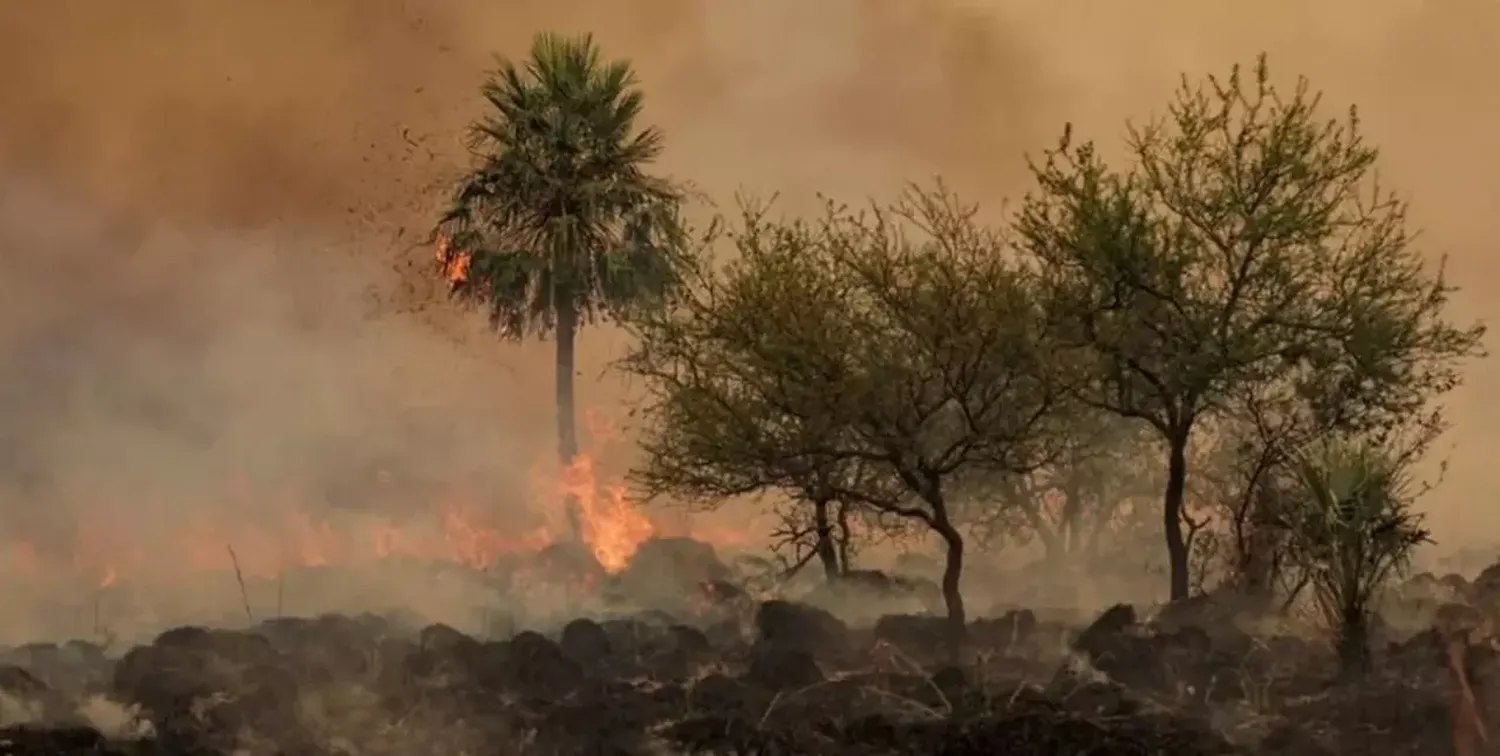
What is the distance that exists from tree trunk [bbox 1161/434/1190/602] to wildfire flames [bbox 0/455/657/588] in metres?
1.43

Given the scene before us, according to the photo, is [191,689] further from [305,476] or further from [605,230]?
[605,230]

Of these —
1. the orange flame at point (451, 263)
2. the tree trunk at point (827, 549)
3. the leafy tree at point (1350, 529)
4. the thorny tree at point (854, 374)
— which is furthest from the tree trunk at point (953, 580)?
the orange flame at point (451, 263)

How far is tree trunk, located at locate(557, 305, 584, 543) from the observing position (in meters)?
3.55

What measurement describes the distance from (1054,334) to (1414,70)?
4.79 ft

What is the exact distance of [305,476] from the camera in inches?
138

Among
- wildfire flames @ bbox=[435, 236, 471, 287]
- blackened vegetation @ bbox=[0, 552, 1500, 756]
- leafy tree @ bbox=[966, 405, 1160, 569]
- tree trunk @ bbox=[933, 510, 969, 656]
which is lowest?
blackened vegetation @ bbox=[0, 552, 1500, 756]

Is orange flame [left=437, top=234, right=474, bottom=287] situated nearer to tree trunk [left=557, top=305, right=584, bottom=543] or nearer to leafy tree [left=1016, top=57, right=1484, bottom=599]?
tree trunk [left=557, top=305, right=584, bottom=543]

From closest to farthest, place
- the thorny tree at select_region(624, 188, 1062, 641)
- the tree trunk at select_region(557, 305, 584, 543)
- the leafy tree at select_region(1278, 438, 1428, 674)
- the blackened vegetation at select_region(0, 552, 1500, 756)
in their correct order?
the blackened vegetation at select_region(0, 552, 1500, 756), the thorny tree at select_region(624, 188, 1062, 641), the leafy tree at select_region(1278, 438, 1428, 674), the tree trunk at select_region(557, 305, 584, 543)

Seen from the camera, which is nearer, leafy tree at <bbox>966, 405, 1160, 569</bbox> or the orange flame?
leafy tree at <bbox>966, 405, 1160, 569</bbox>

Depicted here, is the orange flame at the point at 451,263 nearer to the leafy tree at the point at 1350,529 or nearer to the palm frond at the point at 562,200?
the palm frond at the point at 562,200

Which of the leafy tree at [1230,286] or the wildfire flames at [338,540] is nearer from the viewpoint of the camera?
the wildfire flames at [338,540]

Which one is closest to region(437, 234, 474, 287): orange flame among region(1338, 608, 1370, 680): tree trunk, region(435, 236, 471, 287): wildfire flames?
region(435, 236, 471, 287): wildfire flames

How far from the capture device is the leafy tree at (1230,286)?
3498mm

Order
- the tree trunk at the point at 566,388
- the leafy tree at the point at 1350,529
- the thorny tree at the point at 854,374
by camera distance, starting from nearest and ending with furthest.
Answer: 1. the thorny tree at the point at 854,374
2. the leafy tree at the point at 1350,529
3. the tree trunk at the point at 566,388
